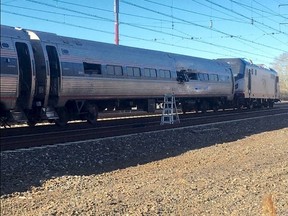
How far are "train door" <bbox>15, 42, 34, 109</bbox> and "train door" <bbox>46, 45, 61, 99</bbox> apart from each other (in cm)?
116

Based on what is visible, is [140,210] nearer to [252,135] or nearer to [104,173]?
[104,173]

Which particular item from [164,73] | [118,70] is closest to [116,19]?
[164,73]

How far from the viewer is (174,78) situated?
22438mm

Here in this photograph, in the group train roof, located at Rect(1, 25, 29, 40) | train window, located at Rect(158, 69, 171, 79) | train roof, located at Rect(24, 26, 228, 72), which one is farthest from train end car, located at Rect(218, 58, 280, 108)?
train roof, located at Rect(1, 25, 29, 40)

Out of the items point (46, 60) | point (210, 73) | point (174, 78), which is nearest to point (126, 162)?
point (46, 60)

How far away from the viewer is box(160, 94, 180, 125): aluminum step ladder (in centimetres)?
1870

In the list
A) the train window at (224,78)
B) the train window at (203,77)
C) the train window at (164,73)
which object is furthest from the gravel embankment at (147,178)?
the train window at (224,78)

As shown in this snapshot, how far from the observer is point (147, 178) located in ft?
27.9

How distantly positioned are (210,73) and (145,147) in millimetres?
15416

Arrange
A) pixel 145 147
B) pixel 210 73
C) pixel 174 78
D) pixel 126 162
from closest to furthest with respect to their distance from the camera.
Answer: pixel 126 162 < pixel 145 147 < pixel 174 78 < pixel 210 73

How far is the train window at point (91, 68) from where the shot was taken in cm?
1636

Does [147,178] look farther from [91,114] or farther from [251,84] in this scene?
[251,84]

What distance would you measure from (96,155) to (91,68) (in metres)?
6.76

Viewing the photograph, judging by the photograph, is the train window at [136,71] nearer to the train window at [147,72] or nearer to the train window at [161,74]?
the train window at [147,72]
